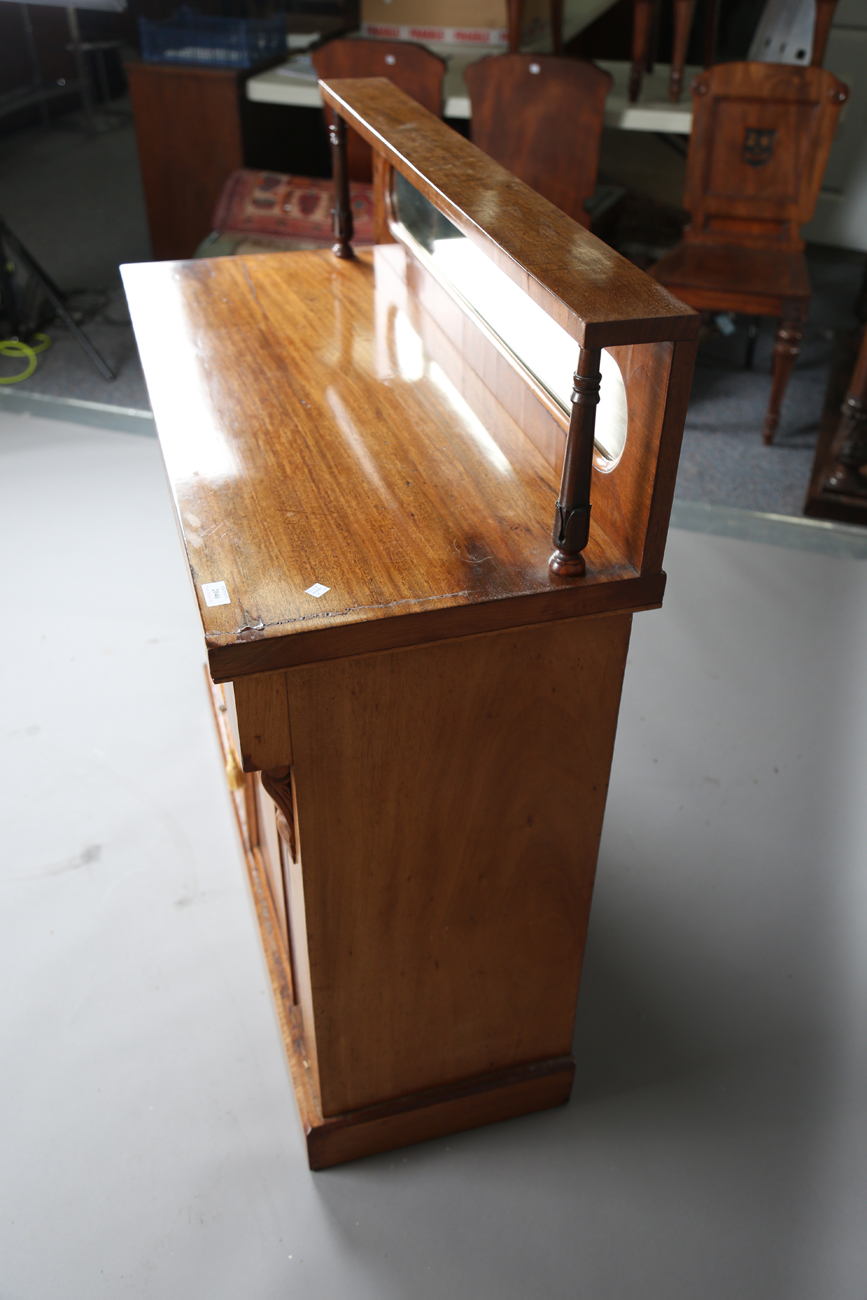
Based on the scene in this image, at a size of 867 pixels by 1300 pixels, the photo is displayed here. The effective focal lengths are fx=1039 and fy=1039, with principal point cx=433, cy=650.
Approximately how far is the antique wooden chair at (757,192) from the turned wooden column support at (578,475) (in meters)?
2.58

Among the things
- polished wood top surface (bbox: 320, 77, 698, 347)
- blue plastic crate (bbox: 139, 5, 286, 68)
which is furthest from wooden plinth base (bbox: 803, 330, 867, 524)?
blue plastic crate (bbox: 139, 5, 286, 68)

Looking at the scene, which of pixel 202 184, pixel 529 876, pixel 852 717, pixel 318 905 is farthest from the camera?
pixel 202 184

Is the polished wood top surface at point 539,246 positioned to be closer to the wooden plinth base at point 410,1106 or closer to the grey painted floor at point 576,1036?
the wooden plinth base at point 410,1106

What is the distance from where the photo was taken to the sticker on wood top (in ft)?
3.51

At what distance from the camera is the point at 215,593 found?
3.54 feet

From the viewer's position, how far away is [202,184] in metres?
4.40

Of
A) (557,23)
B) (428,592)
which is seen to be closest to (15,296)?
(557,23)

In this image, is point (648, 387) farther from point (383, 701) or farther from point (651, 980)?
point (651, 980)

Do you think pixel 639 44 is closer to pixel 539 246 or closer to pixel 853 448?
pixel 853 448

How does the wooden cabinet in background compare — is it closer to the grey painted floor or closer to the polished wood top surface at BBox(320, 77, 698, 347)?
the grey painted floor

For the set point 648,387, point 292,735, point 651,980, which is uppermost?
point 648,387

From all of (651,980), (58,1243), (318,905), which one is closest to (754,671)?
(651,980)

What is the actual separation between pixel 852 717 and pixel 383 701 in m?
1.64

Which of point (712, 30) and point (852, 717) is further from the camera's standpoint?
point (712, 30)
